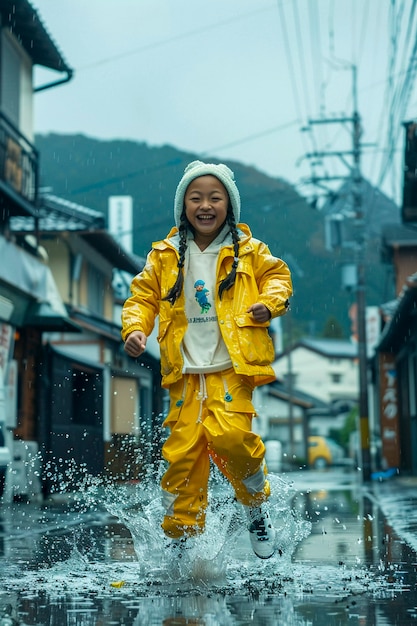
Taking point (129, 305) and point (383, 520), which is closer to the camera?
point (129, 305)

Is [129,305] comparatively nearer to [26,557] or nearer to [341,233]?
[26,557]

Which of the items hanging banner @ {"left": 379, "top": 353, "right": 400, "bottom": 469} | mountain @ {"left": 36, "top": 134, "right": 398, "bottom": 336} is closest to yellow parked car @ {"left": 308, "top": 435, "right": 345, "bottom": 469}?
mountain @ {"left": 36, "top": 134, "right": 398, "bottom": 336}

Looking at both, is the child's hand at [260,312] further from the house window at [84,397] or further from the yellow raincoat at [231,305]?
the house window at [84,397]

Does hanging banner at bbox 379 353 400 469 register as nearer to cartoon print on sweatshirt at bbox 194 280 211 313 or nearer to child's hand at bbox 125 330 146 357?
cartoon print on sweatshirt at bbox 194 280 211 313

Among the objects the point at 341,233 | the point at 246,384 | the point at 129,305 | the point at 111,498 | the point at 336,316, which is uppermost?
the point at 336,316

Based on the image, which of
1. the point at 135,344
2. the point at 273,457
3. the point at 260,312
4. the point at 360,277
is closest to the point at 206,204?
the point at 260,312

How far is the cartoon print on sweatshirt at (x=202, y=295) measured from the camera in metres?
4.71

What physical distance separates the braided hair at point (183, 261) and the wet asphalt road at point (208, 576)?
104 centimetres

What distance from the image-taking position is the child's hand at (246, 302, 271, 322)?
4.53m

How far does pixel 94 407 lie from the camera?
22781 millimetres

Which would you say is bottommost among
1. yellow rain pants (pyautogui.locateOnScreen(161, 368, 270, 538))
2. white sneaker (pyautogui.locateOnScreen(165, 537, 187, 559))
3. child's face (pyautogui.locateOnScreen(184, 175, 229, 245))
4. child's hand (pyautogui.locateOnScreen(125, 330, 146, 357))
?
white sneaker (pyautogui.locateOnScreen(165, 537, 187, 559))

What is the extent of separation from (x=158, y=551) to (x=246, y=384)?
86 centimetres

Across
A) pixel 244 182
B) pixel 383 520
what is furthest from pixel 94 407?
pixel 244 182

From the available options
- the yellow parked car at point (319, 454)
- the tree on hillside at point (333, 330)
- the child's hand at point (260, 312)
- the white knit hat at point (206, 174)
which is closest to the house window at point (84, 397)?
the white knit hat at point (206, 174)
